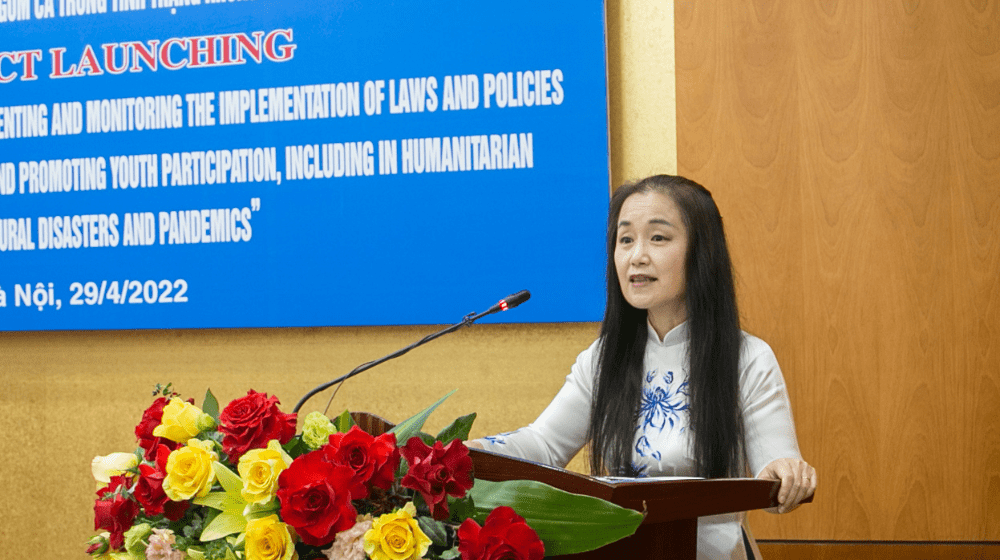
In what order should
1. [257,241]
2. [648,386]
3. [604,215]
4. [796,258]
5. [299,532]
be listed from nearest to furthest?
[299,532] < [648,386] < [796,258] < [604,215] < [257,241]

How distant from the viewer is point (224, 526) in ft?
2.19

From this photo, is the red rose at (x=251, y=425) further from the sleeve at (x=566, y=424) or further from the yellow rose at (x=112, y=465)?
the sleeve at (x=566, y=424)

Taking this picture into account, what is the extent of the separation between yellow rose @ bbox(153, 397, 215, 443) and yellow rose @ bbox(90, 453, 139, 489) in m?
0.05

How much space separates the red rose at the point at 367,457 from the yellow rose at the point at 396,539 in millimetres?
31

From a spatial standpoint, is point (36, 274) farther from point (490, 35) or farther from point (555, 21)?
point (555, 21)

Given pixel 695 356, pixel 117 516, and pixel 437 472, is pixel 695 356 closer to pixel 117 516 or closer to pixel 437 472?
pixel 437 472

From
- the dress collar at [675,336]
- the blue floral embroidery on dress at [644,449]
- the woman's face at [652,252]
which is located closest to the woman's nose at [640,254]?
the woman's face at [652,252]

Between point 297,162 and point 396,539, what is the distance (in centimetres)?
189

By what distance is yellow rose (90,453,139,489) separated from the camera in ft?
2.50

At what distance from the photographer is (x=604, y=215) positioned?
2.18m

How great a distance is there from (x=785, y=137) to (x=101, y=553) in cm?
175

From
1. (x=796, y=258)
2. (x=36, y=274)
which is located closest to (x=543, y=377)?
(x=796, y=258)

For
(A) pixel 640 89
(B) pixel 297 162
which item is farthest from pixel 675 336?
(B) pixel 297 162

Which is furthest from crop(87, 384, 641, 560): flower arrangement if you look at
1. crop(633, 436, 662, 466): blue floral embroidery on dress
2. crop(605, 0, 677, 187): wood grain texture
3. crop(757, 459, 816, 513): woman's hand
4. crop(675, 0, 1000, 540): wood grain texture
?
crop(605, 0, 677, 187): wood grain texture
